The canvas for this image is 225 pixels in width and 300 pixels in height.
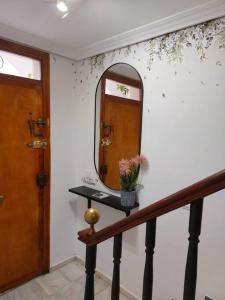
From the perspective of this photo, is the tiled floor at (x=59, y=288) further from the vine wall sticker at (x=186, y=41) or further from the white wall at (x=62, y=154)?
the vine wall sticker at (x=186, y=41)

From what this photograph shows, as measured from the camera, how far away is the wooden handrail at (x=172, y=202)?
63 cm

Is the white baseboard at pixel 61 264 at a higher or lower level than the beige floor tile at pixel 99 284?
higher

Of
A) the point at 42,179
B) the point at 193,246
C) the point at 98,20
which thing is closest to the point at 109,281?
A: the point at 42,179

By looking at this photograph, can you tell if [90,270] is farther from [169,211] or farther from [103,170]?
[103,170]

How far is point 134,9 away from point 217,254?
1.76m

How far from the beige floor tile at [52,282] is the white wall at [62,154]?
14cm

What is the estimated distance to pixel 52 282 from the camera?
222 centimetres

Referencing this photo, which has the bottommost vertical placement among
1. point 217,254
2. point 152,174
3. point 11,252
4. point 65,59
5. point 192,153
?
point 11,252

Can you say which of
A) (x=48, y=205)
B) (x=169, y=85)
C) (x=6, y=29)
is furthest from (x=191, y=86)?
(x=48, y=205)

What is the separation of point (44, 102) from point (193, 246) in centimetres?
191

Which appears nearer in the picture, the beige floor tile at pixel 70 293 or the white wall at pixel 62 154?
the beige floor tile at pixel 70 293

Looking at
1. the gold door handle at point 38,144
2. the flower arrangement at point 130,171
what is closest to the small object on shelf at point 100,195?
the flower arrangement at point 130,171

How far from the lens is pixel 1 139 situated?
192cm

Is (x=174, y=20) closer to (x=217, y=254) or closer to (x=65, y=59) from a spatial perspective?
(x=65, y=59)
